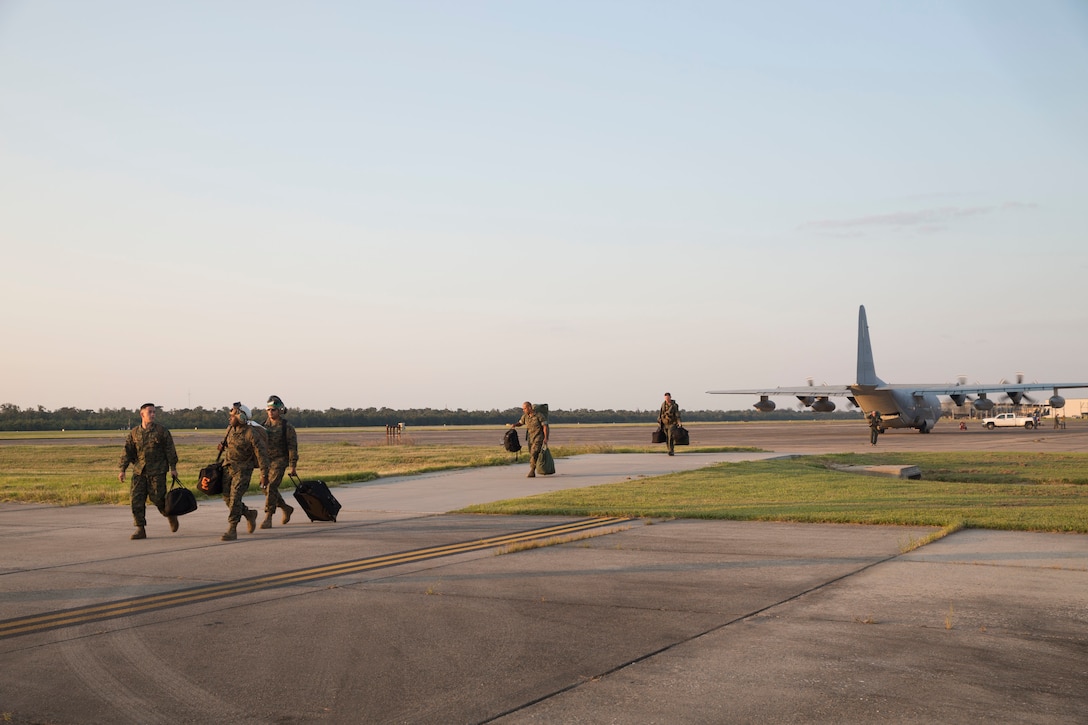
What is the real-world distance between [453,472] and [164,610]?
17.4 metres

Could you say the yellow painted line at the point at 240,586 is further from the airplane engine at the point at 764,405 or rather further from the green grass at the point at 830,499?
the airplane engine at the point at 764,405

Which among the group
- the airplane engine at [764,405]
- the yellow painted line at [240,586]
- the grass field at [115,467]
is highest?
the airplane engine at [764,405]

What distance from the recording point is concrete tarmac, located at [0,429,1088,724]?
5.64m

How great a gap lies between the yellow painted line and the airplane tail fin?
50.4 meters

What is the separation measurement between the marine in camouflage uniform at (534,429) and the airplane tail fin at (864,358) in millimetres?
41213

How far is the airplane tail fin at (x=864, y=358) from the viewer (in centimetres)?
6031

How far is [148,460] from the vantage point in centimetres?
1389

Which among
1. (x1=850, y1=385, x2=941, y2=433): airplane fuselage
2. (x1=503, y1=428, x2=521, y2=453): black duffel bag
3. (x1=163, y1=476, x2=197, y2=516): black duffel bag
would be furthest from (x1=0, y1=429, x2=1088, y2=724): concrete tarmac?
(x1=850, y1=385, x2=941, y2=433): airplane fuselage

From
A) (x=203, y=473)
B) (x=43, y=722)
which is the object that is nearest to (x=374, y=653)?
(x=43, y=722)

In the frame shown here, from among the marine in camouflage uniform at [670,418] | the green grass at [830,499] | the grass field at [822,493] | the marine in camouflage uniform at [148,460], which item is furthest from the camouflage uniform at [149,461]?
the marine in camouflage uniform at [670,418]

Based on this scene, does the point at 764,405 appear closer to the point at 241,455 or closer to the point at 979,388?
the point at 979,388

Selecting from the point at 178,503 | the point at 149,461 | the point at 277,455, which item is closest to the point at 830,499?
the point at 277,455

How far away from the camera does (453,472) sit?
25922 mm

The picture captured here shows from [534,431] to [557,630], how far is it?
626 inches
